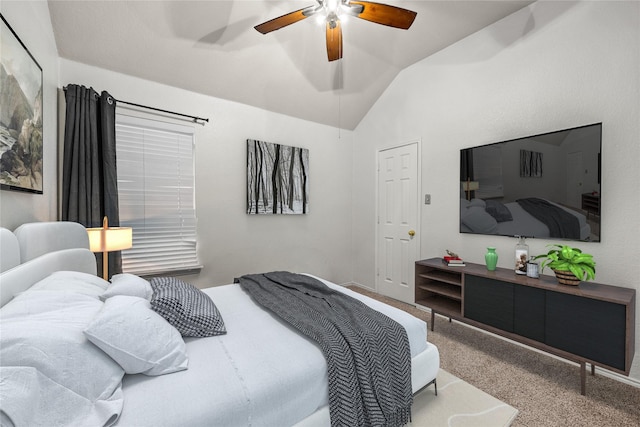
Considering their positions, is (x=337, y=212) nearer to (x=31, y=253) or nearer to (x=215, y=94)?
(x=215, y=94)

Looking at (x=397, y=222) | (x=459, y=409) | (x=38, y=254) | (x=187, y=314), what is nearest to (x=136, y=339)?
(x=187, y=314)

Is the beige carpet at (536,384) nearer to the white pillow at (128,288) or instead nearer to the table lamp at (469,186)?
the table lamp at (469,186)

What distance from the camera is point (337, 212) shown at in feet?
14.2

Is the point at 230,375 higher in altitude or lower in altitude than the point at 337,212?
lower

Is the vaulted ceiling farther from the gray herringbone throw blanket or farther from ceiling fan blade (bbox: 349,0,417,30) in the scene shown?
the gray herringbone throw blanket

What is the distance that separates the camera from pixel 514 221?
253 cm

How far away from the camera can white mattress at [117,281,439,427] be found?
37.5 inches

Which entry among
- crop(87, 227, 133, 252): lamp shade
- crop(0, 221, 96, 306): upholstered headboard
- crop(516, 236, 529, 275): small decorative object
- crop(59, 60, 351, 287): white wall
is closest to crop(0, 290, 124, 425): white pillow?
crop(0, 221, 96, 306): upholstered headboard

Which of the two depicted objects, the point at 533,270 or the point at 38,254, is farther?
the point at 533,270

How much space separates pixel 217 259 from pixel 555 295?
319 centimetres

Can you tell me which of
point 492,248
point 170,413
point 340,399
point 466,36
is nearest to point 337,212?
point 492,248

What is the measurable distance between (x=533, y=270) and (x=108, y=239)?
341 cm

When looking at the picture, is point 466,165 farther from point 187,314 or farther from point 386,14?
point 187,314

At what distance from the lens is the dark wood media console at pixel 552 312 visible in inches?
66.8
